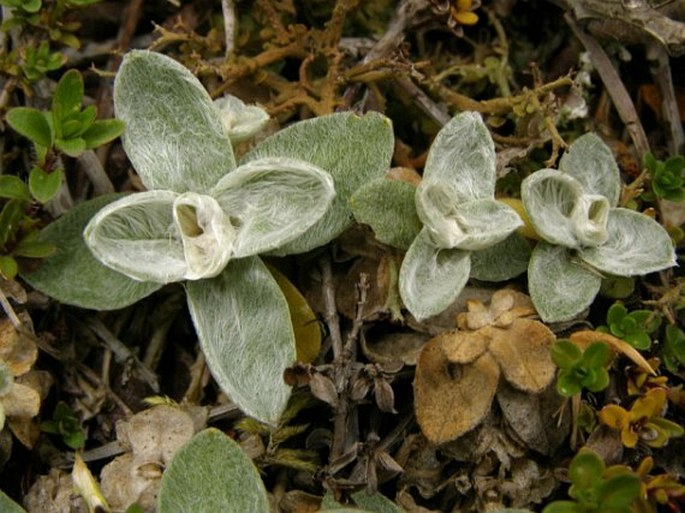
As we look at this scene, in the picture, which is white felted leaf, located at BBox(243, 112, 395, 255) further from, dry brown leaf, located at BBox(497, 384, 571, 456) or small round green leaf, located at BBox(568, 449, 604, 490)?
small round green leaf, located at BBox(568, 449, 604, 490)

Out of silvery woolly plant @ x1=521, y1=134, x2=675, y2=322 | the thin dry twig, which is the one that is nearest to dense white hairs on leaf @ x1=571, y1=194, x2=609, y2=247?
silvery woolly plant @ x1=521, y1=134, x2=675, y2=322

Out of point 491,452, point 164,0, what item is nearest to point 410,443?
point 491,452

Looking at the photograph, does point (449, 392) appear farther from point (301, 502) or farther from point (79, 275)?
point (79, 275)

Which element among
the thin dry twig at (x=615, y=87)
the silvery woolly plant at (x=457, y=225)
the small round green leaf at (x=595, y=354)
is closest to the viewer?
the small round green leaf at (x=595, y=354)

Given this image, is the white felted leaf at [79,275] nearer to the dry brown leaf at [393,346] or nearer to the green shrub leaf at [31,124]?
the green shrub leaf at [31,124]

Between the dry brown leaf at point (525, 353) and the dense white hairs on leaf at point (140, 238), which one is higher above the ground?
Answer: the dense white hairs on leaf at point (140, 238)

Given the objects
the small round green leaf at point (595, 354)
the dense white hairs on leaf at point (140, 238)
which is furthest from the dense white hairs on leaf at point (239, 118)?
the small round green leaf at point (595, 354)
